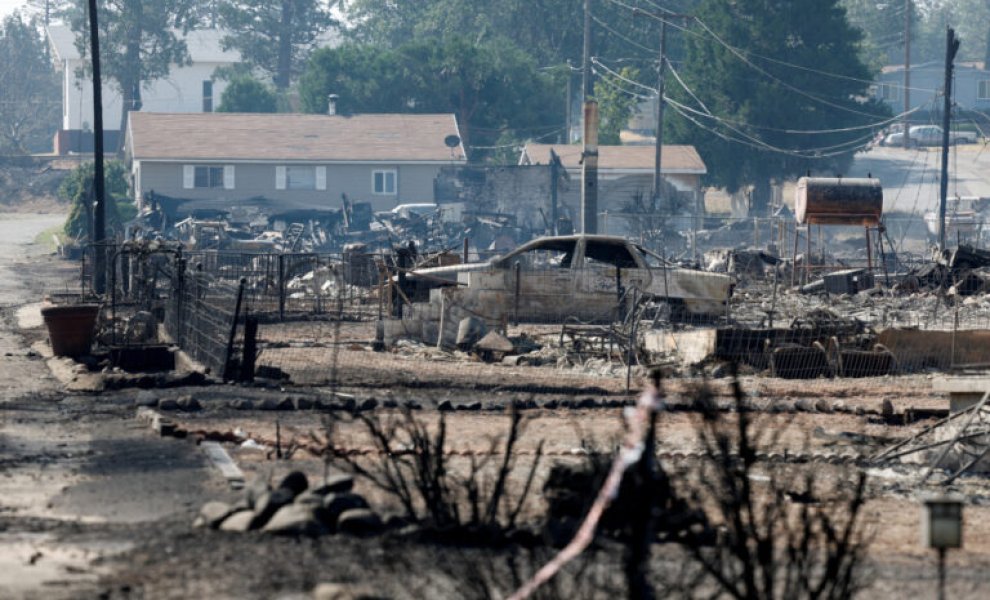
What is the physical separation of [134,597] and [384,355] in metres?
15.2

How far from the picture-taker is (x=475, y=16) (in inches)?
3787

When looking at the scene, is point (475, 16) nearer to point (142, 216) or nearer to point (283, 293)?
point (142, 216)

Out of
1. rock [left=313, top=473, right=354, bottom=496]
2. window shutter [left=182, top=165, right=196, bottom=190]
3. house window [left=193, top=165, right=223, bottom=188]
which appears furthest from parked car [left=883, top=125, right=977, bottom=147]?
rock [left=313, top=473, right=354, bottom=496]

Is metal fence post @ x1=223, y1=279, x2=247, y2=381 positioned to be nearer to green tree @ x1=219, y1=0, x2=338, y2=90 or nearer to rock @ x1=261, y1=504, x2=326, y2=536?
rock @ x1=261, y1=504, x2=326, y2=536

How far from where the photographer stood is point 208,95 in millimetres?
100812

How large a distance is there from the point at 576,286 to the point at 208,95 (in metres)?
77.6

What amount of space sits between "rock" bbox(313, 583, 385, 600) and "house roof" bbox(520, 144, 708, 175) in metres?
61.3

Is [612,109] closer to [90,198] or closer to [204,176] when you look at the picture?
[204,176]

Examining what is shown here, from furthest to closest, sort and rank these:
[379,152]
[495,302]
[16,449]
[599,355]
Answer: [379,152], [495,302], [599,355], [16,449]

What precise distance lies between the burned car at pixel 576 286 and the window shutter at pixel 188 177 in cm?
4241

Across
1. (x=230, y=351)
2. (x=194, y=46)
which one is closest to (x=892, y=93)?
(x=194, y=46)

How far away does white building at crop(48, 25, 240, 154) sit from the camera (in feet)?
324

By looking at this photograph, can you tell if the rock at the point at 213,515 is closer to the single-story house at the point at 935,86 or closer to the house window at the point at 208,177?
the house window at the point at 208,177

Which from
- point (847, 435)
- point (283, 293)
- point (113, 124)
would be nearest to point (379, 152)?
point (113, 124)
